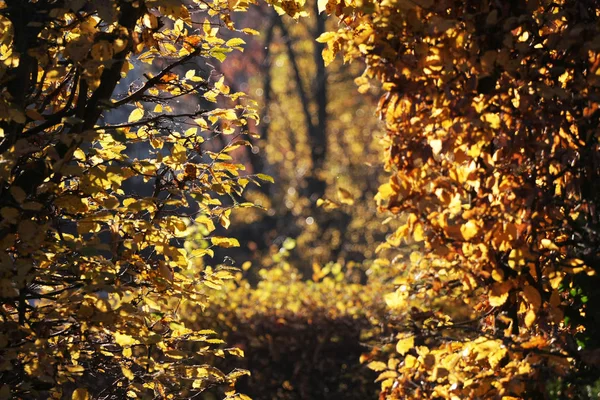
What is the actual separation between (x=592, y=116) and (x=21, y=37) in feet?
8.19

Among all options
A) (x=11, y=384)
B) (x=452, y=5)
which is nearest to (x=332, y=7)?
(x=452, y=5)

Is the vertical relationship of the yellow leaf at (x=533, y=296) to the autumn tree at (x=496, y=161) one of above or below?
below

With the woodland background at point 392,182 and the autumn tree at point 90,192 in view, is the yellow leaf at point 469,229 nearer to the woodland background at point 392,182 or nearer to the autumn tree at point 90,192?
the woodland background at point 392,182

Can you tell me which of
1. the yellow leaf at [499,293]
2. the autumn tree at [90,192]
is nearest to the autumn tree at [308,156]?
the autumn tree at [90,192]

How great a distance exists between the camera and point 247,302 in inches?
323

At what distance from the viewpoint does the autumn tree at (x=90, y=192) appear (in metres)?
3.10

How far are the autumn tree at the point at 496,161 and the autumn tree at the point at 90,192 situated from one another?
29.9 inches

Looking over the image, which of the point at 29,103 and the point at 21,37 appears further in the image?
the point at 29,103

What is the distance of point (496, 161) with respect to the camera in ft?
11.6

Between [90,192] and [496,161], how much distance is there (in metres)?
1.72

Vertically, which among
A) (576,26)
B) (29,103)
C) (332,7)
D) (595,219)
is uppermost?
(332,7)

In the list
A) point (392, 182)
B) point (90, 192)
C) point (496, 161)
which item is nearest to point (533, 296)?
point (496, 161)

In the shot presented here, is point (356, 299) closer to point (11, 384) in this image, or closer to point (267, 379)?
point (267, 379)

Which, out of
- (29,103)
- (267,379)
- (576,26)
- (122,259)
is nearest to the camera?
(576,26)
